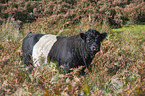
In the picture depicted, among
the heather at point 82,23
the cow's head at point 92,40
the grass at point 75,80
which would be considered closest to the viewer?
the grass at point 75,80

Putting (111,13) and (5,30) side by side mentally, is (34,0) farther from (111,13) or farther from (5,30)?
(111,13)

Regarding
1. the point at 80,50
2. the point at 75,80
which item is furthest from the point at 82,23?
the point at 75,80

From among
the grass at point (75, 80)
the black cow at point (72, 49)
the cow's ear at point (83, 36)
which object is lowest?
the grass at point (75, 80)

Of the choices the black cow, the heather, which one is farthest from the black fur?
the heather

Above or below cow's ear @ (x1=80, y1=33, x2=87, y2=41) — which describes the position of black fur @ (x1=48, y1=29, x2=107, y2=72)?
below

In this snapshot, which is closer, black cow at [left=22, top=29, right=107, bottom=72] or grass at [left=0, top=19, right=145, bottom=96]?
grass at [left=0, top=19, right=145, bottom=96]

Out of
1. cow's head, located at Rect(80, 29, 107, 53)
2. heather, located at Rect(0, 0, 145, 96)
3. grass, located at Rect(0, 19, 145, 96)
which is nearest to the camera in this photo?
grass, located at Rect(0, 19, 145, 96)

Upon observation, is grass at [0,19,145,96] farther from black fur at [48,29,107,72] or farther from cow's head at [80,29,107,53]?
cow's head at [80,29,107,53]

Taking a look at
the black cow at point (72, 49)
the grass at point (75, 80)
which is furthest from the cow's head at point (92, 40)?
the grass at point (75, 80)

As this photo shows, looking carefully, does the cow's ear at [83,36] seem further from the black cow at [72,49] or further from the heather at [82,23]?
the heather at [82,23]

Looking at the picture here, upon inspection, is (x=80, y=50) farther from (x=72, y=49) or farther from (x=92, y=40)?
(x=92, y=40)

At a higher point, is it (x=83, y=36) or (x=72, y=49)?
(x=83, y=36)

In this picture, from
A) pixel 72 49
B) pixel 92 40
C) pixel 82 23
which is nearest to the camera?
pixel 92 40

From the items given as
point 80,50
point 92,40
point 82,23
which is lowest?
point 80,50
